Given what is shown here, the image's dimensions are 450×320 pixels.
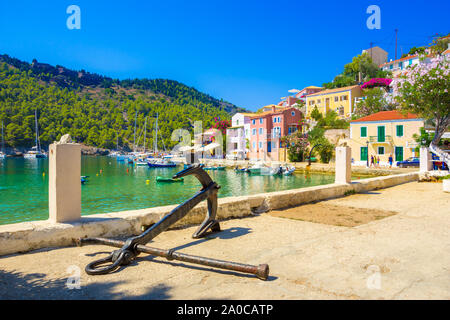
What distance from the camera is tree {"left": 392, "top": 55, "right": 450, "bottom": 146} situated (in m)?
12.7

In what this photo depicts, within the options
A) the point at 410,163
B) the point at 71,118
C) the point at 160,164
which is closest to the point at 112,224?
the point at 410,163

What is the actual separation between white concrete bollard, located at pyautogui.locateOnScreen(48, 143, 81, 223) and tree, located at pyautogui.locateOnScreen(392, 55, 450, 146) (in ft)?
45.5

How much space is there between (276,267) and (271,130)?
54.6 m

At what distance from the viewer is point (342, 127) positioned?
51.2 meters

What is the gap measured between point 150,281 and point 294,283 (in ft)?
4.62

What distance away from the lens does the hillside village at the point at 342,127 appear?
38.2 m

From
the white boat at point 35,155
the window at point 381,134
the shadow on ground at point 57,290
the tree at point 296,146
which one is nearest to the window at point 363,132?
the window at point 381,134

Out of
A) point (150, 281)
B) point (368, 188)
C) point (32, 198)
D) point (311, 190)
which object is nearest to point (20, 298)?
point (150, 281)

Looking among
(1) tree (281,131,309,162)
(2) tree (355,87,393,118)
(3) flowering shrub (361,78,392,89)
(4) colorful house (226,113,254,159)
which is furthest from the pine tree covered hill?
(2) tree (355,87,393,118)

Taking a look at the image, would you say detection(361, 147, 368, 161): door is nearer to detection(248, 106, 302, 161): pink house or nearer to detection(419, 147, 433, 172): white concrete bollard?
detection(248, 106, 302, 161): pink house

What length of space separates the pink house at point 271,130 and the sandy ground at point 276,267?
49233mm

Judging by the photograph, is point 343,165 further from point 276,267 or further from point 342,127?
point 342,127

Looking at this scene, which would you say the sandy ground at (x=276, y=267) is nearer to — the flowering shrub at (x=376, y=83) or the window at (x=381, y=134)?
the window at (x=381, y=134)
